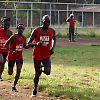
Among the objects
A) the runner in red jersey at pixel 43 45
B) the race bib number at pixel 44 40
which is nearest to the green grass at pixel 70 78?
the runner in red jersey at pixel 43 45

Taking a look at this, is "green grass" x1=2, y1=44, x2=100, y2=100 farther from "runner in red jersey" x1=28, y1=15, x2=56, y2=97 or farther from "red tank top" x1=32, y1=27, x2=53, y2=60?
"red tank top" x1=32, y1=27, x2=53, y2=60

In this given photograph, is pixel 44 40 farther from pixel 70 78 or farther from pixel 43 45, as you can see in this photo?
pixel 70 78

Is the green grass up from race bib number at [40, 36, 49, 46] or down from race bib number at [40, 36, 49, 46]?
down

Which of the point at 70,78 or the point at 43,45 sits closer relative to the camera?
the point at 43,45

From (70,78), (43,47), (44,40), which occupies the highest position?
(44,40)

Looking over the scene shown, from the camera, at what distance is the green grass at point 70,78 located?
592 centimetres

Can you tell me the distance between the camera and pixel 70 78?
7605 millimetres

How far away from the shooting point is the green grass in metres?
5.92

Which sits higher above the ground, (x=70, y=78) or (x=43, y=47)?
(x=43, y=47)

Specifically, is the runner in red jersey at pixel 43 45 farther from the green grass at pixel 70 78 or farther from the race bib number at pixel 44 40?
the green grass at pixel 70 78

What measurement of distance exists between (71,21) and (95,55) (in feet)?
19.2

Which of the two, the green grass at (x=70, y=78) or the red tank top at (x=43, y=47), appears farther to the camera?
the green grass at (x=70, y=78)

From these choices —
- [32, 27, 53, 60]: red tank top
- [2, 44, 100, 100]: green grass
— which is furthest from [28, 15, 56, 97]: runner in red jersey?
[2, 44, 100, 100]: green grass

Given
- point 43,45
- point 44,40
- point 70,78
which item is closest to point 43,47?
point 43,45
